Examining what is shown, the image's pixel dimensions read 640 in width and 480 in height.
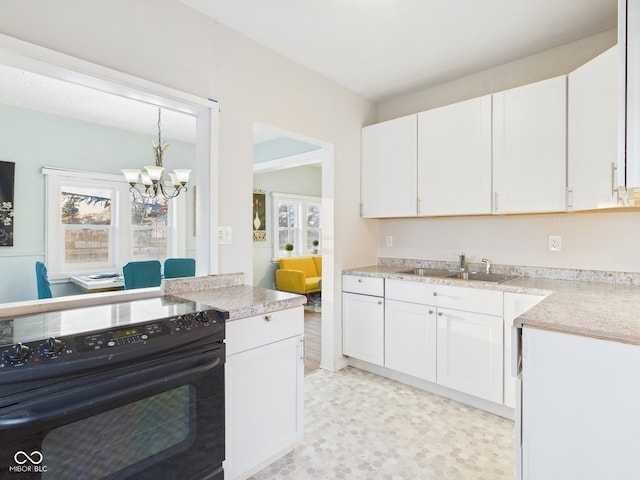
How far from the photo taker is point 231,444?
1592 mm

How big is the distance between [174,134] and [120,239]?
4.99 feet

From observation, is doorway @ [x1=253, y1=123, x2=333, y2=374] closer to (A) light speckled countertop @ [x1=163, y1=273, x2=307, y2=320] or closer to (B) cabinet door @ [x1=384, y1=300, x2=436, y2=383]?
(B) cabinet door @ [x1=384, y1=300, x2=436, y2=383]

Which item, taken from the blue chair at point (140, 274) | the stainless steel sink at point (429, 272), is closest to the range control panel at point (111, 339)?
the stainless steel sink at point (429, 272)

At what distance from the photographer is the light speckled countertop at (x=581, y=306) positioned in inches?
47.8

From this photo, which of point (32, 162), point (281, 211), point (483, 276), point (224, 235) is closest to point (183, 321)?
point (224, 235)

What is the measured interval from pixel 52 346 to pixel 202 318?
501 mm

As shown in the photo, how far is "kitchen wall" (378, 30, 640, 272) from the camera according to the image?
2.23m

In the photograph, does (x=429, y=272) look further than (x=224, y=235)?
Yes

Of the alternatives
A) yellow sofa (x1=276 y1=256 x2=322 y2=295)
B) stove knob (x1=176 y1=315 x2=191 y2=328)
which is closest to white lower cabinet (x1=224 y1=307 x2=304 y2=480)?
stove knob (x1=176 y1=315 x2=191 y2=328)

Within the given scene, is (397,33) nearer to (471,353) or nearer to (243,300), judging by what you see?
(243,300)

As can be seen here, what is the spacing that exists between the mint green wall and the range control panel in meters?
3.24

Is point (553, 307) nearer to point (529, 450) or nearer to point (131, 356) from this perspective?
point (529, 450)

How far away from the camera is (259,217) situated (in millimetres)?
5969

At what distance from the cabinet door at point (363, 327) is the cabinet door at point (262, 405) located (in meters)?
1.11
